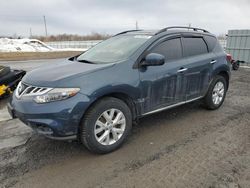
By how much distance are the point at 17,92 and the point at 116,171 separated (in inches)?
70.8

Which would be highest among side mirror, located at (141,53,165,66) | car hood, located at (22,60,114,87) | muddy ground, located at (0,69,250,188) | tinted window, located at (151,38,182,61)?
tinted window, located at (151,38,182,61)

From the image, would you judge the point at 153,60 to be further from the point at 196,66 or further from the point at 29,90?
the point at 29,90

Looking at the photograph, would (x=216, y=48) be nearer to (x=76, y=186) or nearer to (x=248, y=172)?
(x=248, y=172)

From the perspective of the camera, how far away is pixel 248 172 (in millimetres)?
2662

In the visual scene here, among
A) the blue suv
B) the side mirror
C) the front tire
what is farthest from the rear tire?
the front tire

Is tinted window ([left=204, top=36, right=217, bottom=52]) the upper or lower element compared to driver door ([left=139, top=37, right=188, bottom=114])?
upper

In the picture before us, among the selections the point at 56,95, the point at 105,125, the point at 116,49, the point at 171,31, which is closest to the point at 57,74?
the point at 56,95

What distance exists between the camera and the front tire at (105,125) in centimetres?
285

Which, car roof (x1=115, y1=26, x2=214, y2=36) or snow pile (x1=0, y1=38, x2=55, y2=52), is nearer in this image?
car roof (x1=115, y1=26, x2=214, y2=36)

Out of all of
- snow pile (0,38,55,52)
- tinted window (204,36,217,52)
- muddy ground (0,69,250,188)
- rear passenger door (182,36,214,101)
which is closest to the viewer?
muddy ground (0,69,250,188)

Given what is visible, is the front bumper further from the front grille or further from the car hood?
the car hood

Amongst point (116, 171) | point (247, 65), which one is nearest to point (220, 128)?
point (116, 171)

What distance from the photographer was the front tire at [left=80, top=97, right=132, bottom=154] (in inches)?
112

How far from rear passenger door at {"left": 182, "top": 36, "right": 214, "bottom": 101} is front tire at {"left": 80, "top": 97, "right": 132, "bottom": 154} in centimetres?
143
